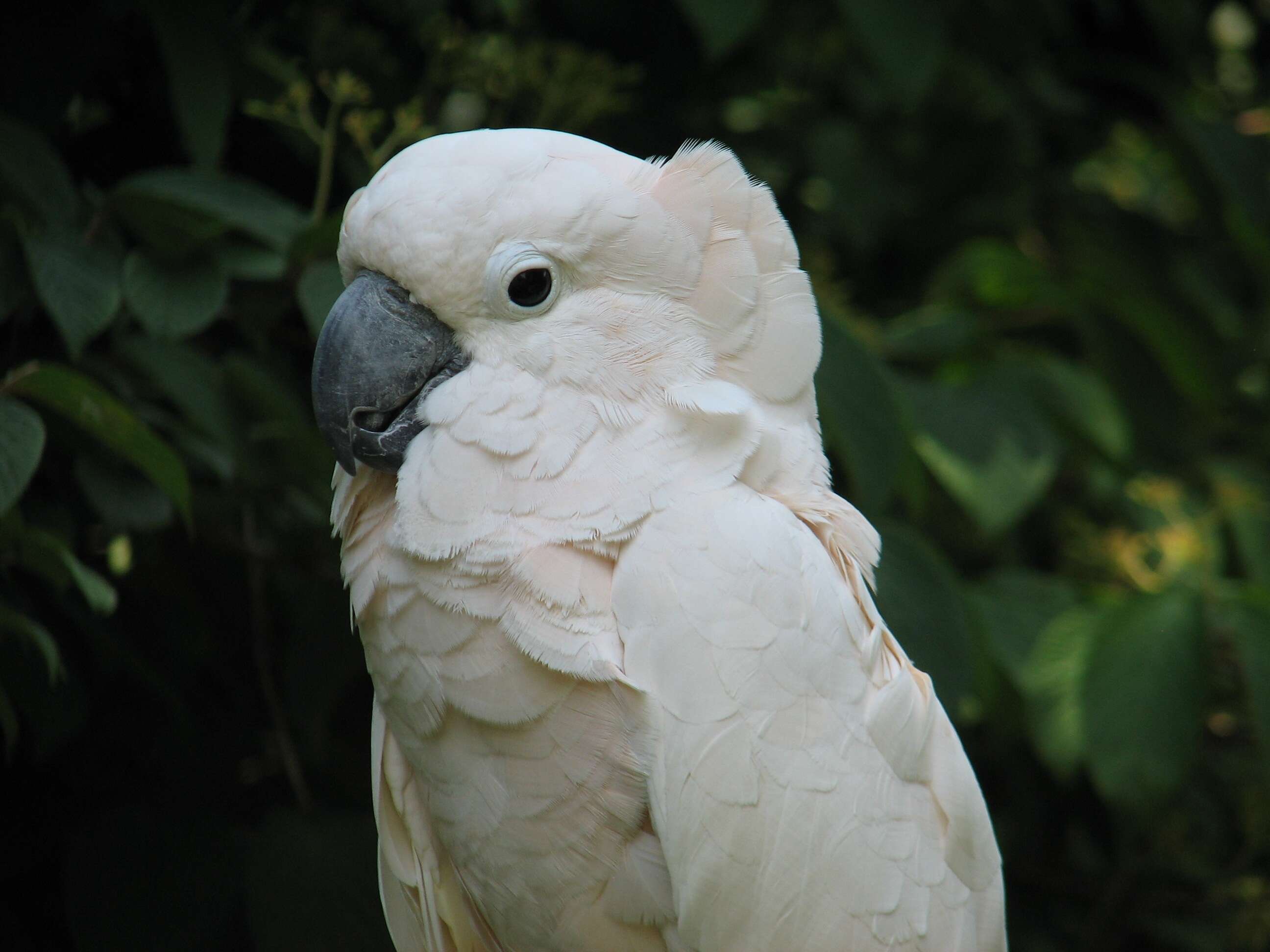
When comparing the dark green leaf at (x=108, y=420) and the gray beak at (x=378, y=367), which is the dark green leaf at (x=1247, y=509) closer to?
the gray beak at (x=378, y=367)

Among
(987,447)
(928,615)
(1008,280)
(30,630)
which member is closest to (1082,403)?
(1008,280)

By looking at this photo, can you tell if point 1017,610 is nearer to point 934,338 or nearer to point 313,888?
point 934,338

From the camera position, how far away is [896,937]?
3.79 ft

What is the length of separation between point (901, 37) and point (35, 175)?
129cm

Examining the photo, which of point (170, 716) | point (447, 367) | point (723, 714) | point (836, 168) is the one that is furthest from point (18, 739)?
point (836, 168)

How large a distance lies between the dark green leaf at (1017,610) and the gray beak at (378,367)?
3.87 ft

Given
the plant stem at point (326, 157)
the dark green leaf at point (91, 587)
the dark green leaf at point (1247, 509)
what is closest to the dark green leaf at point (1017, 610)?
the dark green leaf at point (1247, 509)

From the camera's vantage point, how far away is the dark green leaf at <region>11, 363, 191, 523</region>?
4.01ft

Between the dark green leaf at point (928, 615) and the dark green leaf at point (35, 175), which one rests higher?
the dark green leaf at point (35, 175)

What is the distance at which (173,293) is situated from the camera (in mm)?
1431

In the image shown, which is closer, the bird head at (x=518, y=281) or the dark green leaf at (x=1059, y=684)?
the bird head at (x=518, y=281)

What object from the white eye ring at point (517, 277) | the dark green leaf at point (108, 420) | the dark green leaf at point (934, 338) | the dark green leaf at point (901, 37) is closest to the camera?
the white eye ring at point (517, 277)

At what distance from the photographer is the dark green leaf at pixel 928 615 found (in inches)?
60.6

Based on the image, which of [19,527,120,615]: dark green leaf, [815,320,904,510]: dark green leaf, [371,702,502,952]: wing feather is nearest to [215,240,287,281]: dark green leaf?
[19,527,120,615]: dark green leaf
